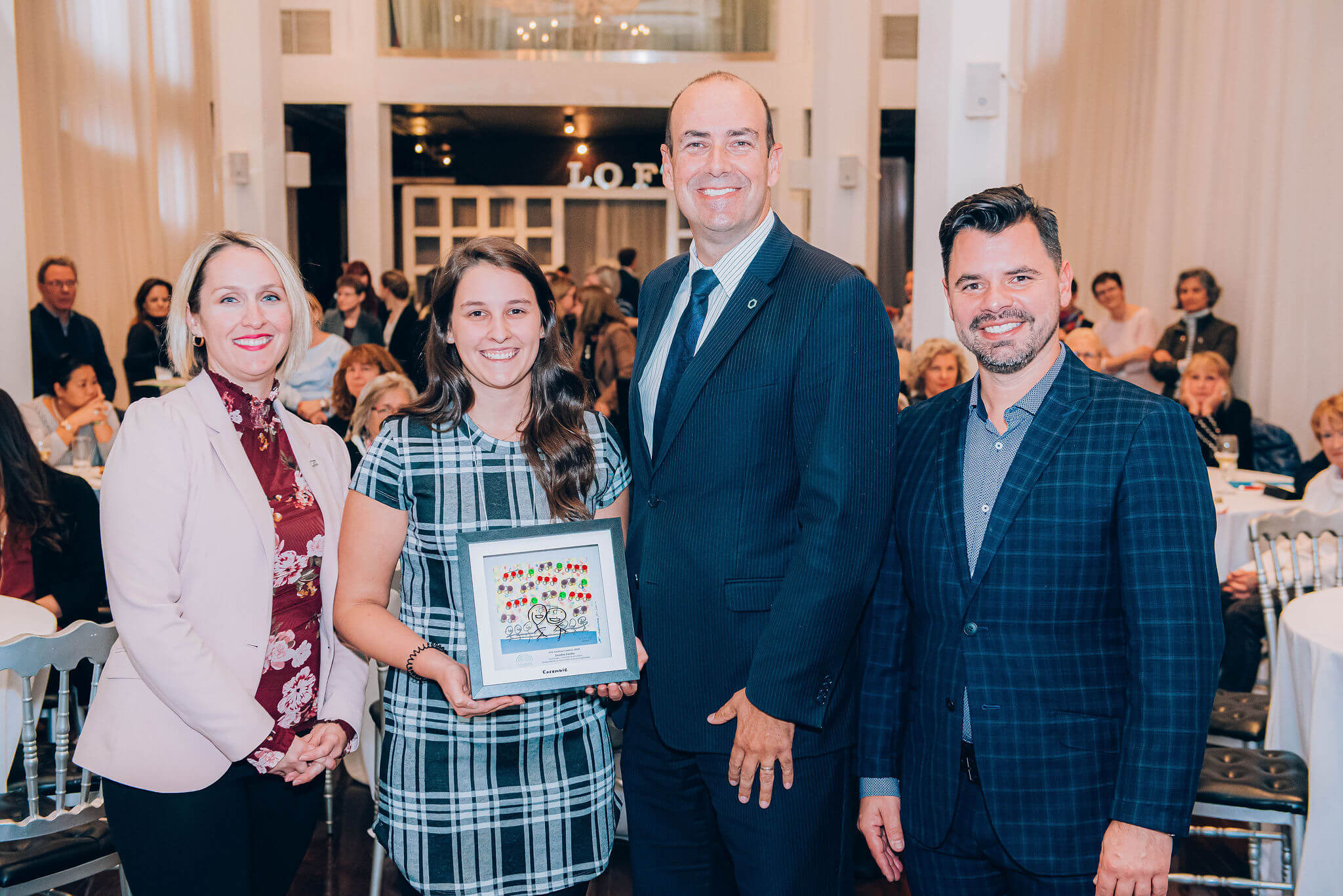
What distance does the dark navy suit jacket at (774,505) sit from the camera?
164 centimetres

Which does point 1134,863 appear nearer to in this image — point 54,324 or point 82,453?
point 82,453

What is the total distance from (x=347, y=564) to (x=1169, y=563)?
51.8 inches

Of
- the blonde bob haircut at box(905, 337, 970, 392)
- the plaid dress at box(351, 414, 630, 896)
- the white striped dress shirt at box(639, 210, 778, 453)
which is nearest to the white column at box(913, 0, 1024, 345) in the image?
the blonde bob haircut at box(905, 337, 970, 392)

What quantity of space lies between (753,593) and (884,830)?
482 mm

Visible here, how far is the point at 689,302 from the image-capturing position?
190 cm

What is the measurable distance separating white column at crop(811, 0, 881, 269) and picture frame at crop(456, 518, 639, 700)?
8.07 meters

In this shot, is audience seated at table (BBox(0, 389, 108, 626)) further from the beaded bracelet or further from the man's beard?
the man's beard

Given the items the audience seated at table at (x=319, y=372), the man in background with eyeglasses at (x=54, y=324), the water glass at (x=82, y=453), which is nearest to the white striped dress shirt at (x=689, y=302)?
the water glass at (x=82, y=453)

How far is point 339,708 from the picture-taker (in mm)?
1944

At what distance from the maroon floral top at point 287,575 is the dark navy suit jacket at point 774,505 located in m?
0.62

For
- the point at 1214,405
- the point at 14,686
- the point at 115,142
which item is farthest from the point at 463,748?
the point at 115,142

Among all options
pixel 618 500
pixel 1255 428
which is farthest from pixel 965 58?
pixel 618 500

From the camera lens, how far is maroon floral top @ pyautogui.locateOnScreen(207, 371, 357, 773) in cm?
187

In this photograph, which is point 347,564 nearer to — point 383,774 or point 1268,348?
point 383,774
